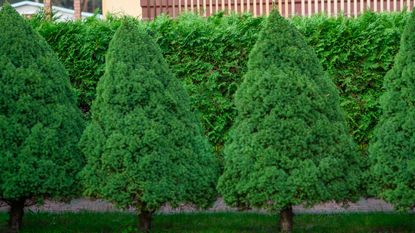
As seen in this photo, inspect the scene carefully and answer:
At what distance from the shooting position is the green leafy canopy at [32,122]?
8477mm

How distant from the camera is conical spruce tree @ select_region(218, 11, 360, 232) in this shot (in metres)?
8.23

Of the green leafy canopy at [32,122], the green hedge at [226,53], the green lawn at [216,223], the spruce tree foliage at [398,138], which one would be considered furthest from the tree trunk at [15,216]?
the spruce tree foliage at [398,138]

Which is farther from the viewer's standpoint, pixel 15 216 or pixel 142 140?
pixel 15 216

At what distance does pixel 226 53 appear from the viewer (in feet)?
37.3

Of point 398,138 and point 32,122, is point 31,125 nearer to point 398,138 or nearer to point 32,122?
point 32,122

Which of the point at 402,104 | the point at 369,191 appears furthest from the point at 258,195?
the point at 402,104

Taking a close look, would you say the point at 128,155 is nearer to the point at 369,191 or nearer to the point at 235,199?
the point at 235,199

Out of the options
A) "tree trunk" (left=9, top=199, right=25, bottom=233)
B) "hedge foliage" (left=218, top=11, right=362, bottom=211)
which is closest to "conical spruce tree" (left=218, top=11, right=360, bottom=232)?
"hedge foliage" (left=218, top=11, right=362, bottom=211)

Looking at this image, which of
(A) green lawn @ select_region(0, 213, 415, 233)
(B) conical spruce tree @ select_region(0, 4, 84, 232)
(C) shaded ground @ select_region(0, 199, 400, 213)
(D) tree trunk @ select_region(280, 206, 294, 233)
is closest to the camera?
(B) conical spruce tree @ select_region(0, 4, 84, 232)

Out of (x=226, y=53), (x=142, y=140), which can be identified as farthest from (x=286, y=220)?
(x=226, y=53)

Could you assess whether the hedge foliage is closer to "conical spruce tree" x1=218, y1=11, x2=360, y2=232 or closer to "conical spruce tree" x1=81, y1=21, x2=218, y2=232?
"conical spruce tree" x1=218, y1=11, x2=360, y2=232

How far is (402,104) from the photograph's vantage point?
8.41 metres

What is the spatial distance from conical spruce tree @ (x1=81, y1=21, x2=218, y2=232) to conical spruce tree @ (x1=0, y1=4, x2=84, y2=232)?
0.86 feet

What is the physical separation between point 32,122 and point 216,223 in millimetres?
2293
